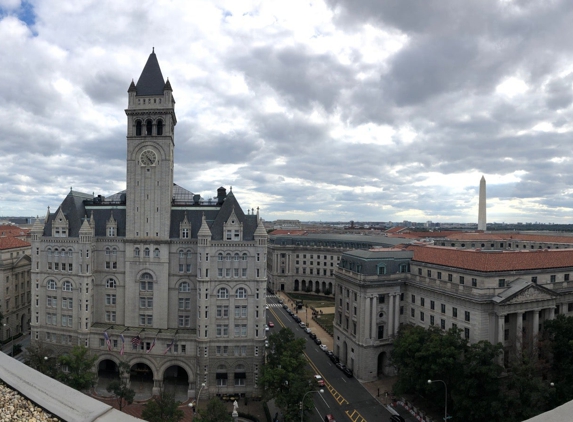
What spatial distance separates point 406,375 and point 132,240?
61.6 metres

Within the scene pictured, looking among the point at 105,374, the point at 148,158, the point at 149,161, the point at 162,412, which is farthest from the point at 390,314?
the point at 148,158

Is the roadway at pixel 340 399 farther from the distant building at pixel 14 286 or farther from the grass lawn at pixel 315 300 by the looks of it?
the distant building at pixel 14 286

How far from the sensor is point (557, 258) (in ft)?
273

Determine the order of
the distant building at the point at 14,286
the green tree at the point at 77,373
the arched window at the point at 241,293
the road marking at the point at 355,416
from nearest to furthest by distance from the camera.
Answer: the green tree at the point at 77,373 → the road marking at the point at 355,416 → the arched window at the point at 241,293 → the distant building at the point at 14,286

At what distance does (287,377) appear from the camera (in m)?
62.6

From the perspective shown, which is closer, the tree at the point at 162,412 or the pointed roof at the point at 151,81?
the tree at the point at 162,412

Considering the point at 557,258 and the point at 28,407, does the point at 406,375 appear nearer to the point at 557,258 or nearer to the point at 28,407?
the point at 557,258

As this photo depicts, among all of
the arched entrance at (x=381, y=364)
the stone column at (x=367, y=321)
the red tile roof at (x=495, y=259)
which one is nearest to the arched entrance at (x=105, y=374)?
the stone column at (x=367, y=321)

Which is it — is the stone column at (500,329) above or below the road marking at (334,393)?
above

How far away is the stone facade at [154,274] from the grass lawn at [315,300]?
76.9 metres

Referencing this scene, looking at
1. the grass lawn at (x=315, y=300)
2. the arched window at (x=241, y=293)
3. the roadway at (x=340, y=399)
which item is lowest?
the grass lawn at (x=315, y=300)

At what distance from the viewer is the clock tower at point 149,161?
82.8m

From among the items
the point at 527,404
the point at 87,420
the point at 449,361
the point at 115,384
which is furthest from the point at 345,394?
the point at 87,420

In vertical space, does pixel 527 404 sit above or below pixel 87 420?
below
